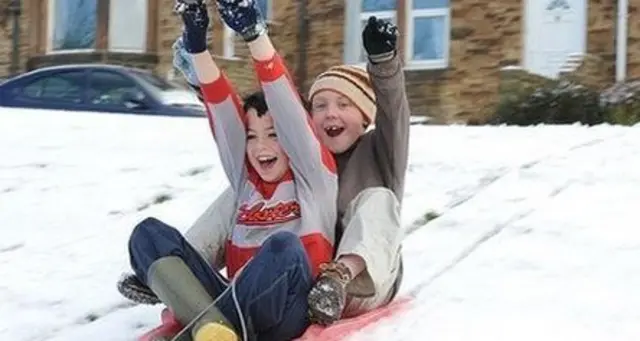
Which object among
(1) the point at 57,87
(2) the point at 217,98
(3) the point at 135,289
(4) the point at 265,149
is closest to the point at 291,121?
(4) the point at 265,149

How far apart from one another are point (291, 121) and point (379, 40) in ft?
1.35

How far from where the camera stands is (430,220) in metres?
6.81

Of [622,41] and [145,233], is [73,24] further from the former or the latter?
[145,233]

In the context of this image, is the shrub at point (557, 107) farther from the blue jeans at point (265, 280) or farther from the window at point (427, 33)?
the blue jeans at point (265, 280)

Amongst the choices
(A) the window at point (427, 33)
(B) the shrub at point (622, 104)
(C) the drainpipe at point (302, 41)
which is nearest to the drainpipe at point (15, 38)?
(C) the drainpipe at point (302, 41)

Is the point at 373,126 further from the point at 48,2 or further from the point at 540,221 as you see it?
the point at 48,2

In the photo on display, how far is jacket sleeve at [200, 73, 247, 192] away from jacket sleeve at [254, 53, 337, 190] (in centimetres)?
18

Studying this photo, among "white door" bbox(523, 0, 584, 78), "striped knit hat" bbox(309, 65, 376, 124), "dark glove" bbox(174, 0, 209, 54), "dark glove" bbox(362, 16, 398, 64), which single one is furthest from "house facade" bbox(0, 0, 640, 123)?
"dark glove" bbox(174, 0, 209, 54)

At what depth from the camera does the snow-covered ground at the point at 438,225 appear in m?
5.05

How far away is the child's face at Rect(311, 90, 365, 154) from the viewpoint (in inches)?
195

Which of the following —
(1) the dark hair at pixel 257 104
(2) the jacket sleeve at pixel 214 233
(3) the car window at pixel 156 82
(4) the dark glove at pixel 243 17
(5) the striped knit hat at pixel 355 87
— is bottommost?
(2) the jacket sleeve at pixel 214 233

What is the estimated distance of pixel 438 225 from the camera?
665cm

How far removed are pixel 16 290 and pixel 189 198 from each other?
6.51 ft

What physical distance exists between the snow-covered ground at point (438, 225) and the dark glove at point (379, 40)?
93 centimetres
